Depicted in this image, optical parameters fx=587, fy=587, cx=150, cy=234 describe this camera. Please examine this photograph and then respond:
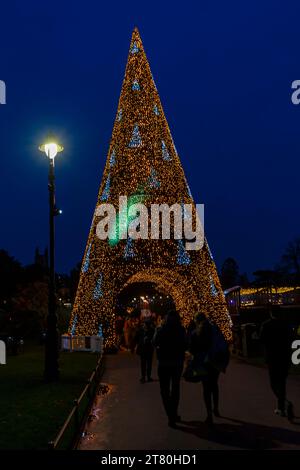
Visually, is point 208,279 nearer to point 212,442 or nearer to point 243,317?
point 243,317

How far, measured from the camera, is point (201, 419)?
8.92 m

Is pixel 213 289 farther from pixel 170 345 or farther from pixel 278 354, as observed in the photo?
pixel 170 345

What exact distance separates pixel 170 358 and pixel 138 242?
51.3 feet

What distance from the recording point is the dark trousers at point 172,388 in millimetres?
8539

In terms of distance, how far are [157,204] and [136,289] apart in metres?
45.3

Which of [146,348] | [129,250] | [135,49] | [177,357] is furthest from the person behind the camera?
[135,49]

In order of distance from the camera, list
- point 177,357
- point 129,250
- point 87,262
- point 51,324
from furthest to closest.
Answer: point 129,250 → point 87,262 → point 51,324 → point 177,357

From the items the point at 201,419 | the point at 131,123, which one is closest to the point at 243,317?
the point at 131,123

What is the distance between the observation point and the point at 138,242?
2425cm

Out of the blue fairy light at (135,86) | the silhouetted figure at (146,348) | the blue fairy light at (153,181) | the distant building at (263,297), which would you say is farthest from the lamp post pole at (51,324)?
the distant building at (263,297)

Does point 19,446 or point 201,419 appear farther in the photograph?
point 201,419

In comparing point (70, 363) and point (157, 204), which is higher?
point (157, 204)

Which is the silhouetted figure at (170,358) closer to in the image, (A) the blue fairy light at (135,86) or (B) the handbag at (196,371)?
(B) the handbag at (196,371)

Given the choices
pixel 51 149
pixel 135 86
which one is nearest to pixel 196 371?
pixel 51 149
